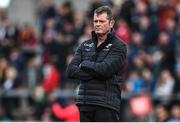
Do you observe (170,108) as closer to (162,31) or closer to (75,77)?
(162,31)

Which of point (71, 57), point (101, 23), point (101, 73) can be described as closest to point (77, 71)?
point (101, 73)

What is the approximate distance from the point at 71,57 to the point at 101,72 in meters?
9.10

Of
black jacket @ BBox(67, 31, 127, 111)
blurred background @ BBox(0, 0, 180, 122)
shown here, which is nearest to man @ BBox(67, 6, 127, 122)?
black jacket @ BBox(67, 31, 127, 111)

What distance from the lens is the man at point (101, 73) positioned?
8.30 m

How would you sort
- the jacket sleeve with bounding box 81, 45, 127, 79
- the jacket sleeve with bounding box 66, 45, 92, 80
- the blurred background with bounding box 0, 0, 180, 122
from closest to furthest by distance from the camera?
the jacket sleeve with bounding box 81, 45, 127, 79 → the jacket sleeve with bounding box 66, 45, 92, 80 → the blurred background with bounding box 0, 0, 180, 122

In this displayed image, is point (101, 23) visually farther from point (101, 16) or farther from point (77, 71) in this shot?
point (77, 71)

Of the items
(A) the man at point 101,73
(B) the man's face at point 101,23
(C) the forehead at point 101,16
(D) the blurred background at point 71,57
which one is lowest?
(D) the blurred background at point 71,57

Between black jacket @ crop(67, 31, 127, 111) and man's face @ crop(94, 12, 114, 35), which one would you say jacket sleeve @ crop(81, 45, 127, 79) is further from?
man's face @ crop(94, 12, 114, 35)

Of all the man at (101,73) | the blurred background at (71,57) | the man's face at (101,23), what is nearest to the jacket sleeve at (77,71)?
the man at (101,73)

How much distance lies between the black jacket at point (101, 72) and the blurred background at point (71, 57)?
23.5 ft

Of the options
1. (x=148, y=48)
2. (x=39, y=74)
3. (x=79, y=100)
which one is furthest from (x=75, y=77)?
(x=39, y=74)

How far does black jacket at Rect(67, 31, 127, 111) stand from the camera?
8.29 meters

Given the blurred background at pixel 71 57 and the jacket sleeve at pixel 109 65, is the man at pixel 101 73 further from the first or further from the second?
the blurred background at pixel 71 57

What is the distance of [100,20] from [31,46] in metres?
12.1
